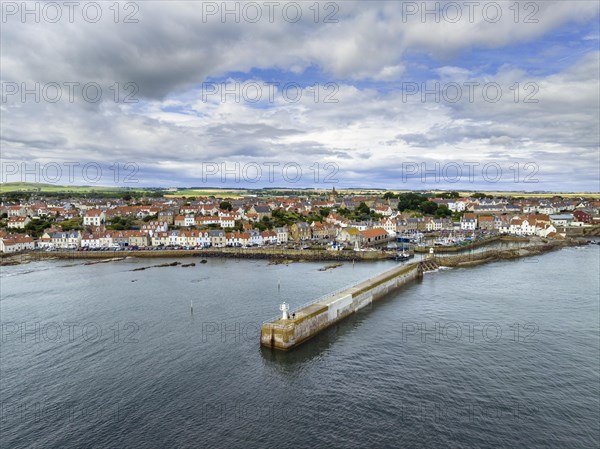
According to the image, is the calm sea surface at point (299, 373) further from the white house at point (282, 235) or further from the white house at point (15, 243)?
the white house at point (282, 235)

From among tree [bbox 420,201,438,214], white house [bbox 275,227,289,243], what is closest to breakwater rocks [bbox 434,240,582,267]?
white house [bbox 275,227,289,243]

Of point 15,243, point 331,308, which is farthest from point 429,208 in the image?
point 15,243

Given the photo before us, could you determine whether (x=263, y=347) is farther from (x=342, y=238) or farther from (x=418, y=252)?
(x=342, y=238)

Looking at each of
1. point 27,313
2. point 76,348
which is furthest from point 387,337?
point 27,313

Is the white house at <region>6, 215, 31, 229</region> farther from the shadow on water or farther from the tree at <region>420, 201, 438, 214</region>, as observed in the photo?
the tree at <region>420, 201, 438, 214</region>

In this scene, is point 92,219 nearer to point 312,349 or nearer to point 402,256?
point 402,256
